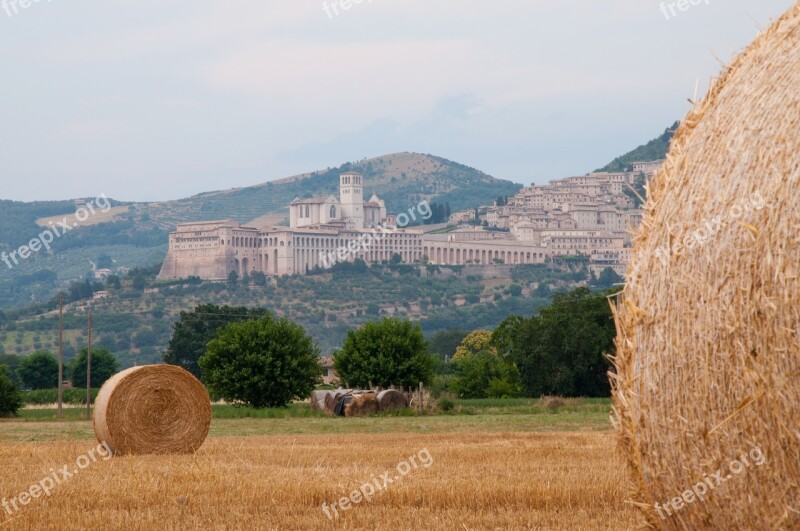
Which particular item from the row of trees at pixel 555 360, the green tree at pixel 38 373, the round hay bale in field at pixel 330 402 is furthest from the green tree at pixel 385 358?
the green tree at pixel 38 373

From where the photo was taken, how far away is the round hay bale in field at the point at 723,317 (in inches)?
253

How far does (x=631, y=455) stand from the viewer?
24.0 ft

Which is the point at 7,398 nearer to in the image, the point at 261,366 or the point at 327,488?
the point at 261,366

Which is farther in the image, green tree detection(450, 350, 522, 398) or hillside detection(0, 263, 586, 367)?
hillside detection(0, 263, 586, 367)

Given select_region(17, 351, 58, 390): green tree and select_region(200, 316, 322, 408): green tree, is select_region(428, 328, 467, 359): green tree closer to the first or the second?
select_region(17, 351, 58, 390): green tree

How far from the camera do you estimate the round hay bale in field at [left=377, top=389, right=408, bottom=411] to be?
39625 mm

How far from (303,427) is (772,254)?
2520 centimetres

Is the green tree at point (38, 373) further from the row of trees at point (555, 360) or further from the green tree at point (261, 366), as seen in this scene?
the green tree at point (261, 366)

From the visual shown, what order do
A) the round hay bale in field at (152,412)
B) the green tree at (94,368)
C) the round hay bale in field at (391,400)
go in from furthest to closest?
the green tree at (94,368) → the round hay bale in field at (391,400) → the round hay bale in field at (152,412)

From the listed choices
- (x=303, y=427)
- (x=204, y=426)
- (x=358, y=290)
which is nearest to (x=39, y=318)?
(x=358, y=290)

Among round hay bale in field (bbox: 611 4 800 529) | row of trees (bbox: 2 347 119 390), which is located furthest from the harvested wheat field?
row of trees (bbox: 2 347 119 390)

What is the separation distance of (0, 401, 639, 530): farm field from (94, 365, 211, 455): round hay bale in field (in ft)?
1.67

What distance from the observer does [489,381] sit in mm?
65000

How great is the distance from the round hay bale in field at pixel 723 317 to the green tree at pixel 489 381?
51.7m
